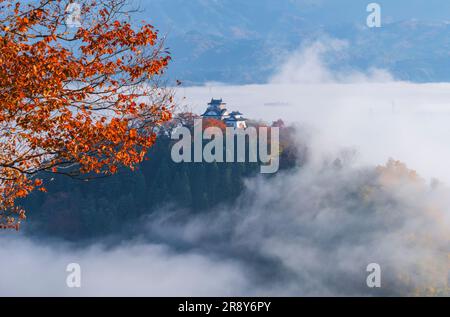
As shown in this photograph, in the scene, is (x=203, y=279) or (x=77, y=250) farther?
(x=77, y=250)

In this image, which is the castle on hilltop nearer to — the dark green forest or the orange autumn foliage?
the dark green forest

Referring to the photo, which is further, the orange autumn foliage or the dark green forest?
the dark green forest

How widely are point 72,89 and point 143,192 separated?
84.2 meters

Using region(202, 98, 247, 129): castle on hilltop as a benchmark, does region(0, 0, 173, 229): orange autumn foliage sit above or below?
below

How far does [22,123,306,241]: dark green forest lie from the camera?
87.6 meters

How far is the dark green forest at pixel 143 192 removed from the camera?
8762cm

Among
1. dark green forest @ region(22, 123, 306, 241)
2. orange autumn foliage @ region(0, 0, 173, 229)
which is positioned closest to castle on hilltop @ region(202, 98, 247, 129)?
dark green forest @ region(22, 123, 306, 241)

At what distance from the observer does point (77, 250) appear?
107438 millimetres

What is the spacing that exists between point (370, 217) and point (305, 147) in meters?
18.2

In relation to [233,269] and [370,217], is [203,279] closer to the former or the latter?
[233,269]

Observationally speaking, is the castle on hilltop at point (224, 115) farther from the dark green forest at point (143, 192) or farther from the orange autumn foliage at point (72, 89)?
the orange autumn foliage at point (72, 89)

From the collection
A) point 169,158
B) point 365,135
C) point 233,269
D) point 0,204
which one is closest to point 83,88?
point 0,204

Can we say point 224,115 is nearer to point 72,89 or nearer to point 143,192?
point 143,192

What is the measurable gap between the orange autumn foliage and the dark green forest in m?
71.9
